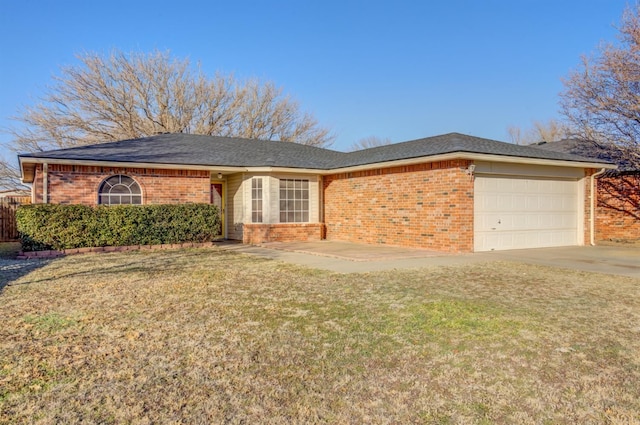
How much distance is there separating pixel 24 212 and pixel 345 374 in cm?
1116

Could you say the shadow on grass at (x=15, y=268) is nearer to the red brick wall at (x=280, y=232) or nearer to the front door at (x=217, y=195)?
the red brick wall at (x=280, y=232)

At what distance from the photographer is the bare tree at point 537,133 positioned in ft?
127

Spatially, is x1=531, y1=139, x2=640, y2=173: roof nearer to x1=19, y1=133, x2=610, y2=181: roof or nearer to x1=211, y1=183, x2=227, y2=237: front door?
x1=19, y1=133, x2=610, y2=181: roof

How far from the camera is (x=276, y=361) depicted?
11.9 feet

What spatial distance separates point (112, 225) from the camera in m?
12.2

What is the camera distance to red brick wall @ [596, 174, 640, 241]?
16.0m

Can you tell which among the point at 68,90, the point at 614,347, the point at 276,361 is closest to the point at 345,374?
the point at 276,361

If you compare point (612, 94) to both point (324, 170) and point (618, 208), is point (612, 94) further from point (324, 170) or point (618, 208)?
point (324, 170)

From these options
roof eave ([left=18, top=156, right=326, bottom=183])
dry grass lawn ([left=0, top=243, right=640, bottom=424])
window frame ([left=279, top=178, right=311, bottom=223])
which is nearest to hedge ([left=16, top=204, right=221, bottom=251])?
roof eave ([left=18, top=156, right=326, bottom=183])

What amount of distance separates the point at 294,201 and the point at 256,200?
1436 millimetres

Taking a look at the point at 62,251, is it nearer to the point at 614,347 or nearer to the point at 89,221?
the point at 89,221

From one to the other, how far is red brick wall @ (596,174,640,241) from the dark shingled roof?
250 centimetres

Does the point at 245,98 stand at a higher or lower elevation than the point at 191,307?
higher

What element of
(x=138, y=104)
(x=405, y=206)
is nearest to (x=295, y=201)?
(x=405, y=206)
